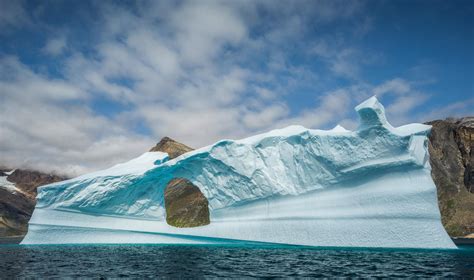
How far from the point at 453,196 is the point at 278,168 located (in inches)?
3620

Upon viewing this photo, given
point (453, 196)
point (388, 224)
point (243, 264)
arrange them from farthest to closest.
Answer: point (453, 196), point (388, 224), point (243, 264)

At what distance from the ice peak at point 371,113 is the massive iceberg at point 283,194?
6cm

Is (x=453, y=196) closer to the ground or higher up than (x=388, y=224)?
higher up

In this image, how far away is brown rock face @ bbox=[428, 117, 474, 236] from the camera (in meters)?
86.8

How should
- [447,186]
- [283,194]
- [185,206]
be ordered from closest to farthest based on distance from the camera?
1. [283,194]
2. [447,186]
3. [185,206]

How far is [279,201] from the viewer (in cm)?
2102

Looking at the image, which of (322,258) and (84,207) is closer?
(322,258)

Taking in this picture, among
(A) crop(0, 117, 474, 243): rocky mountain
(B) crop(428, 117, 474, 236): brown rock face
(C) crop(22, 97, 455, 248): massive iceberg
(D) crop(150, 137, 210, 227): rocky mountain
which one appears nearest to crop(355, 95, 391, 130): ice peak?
(C) crop(22, 97, 455, 248): massive iceberg

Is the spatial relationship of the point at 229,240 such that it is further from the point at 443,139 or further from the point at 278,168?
the point at 443,139

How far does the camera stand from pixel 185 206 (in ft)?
327

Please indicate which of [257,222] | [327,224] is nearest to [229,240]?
[257,222]

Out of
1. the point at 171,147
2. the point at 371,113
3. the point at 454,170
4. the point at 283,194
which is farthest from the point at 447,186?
the point at 371,113

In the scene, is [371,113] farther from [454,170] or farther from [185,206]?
[454,170]

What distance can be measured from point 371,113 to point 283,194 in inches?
260
